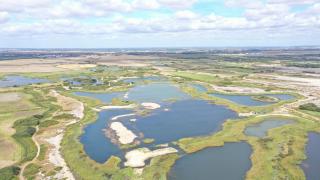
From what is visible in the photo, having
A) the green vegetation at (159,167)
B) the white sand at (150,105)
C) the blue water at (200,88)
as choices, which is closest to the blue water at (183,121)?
the white sand at (150,105)

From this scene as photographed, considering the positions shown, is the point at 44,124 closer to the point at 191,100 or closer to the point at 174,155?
the point at 174,155

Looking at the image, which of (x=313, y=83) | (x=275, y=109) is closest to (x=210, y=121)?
(x=275, y=109)

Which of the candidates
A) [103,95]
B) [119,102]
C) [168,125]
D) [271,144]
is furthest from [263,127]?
[103,95]

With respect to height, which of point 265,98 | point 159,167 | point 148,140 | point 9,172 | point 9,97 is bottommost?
point 9,97

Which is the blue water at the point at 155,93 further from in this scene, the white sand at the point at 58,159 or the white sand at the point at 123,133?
the white sand at the point at 58,159

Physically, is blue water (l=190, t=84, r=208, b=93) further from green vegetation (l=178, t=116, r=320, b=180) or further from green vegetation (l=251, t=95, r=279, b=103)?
green vegetation (l=178, t=116, r=320, b=180)

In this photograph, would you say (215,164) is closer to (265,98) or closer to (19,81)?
(265,98)
